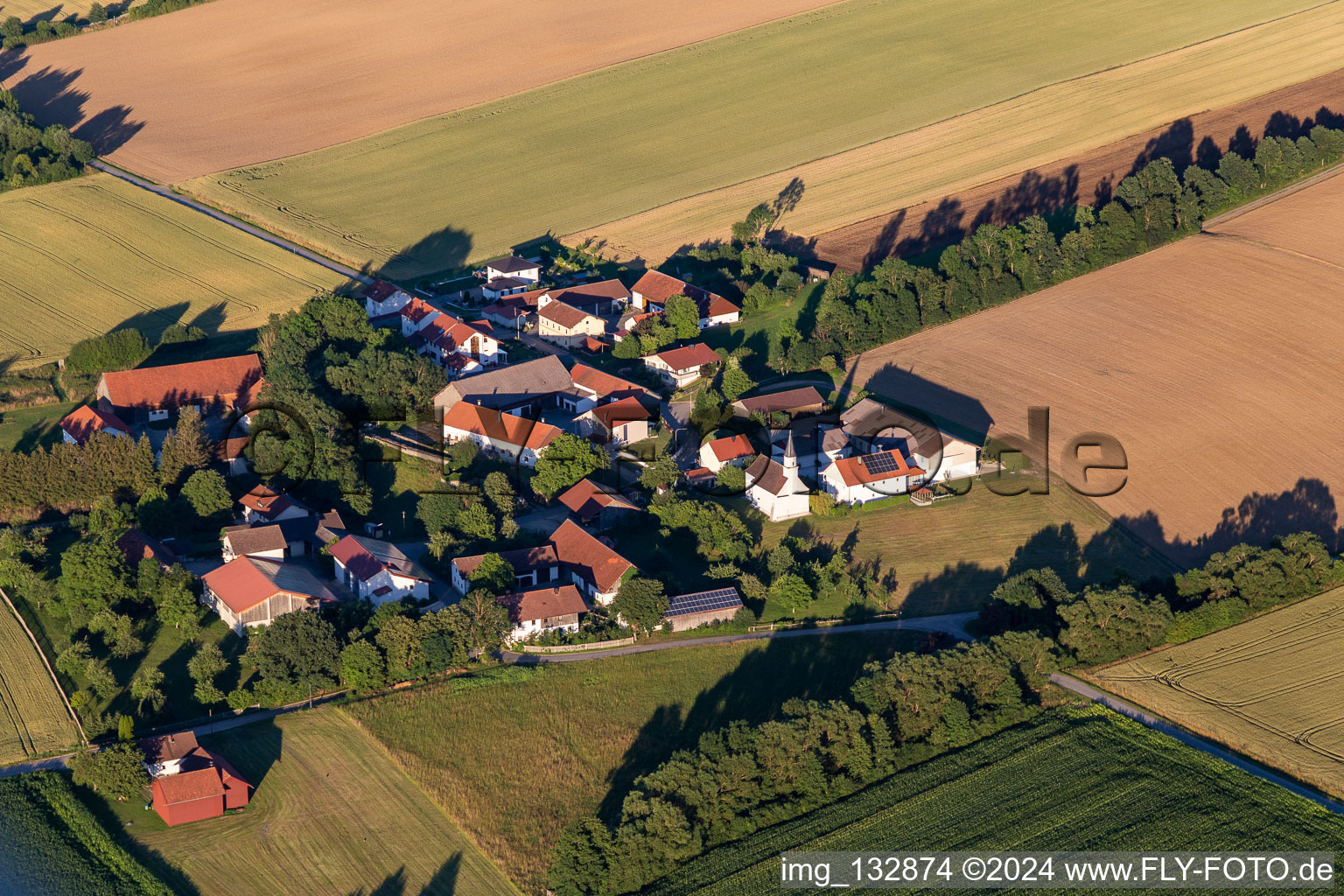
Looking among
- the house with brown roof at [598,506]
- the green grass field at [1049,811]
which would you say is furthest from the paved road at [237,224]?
the green grass field at [1049,811]

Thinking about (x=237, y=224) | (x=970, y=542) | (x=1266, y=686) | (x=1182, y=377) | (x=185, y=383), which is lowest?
(x=1266, y=686)

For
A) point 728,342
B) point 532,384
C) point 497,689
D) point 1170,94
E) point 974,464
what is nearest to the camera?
point 497,689

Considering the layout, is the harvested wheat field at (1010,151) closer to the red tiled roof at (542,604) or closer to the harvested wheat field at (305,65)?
the harvested wheat field at (305,65)

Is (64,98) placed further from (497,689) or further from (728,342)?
(497,689)

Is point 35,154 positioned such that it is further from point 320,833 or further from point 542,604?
point 320,833

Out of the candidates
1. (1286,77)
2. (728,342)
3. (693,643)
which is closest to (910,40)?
(1286,77)

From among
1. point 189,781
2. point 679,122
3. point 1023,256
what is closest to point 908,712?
point 189,781
